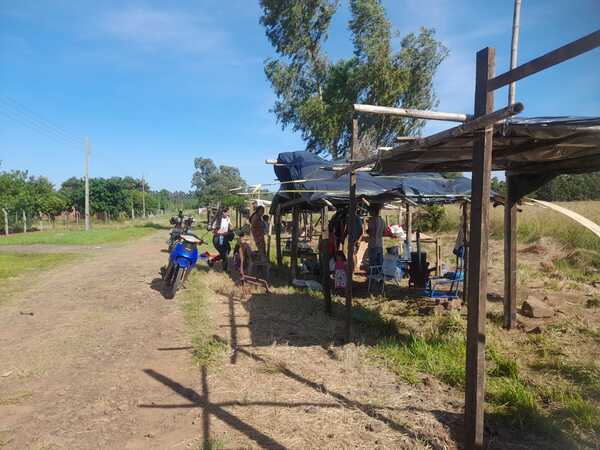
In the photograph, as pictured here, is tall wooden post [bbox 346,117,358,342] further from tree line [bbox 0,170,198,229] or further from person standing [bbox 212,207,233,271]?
tree line [bbox 0,170,198,229]

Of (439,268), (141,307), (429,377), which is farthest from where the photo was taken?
(439,268)

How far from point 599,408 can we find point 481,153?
2.29 metres

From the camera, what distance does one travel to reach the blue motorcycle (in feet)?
24.7

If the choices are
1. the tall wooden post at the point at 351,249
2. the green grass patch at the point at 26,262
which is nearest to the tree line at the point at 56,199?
the green grass patch at the point at 26,262

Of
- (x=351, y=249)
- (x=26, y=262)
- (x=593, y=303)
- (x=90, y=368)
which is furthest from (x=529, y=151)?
(x=26, y=262)


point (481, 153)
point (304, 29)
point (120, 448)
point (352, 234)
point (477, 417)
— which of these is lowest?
point (120, 448)

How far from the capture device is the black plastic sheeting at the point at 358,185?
7.84 m

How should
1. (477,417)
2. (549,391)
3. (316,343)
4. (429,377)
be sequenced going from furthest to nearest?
1. (316,343)
2. (429,377)
3. (549,391)
4. (477,417)

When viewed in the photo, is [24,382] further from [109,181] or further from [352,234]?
[109,181]

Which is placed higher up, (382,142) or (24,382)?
(382,142)

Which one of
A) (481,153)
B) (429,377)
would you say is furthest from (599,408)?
(481,153)

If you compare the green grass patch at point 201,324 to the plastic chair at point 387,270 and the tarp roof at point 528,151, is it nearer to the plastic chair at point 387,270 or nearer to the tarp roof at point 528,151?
the tarp roof at point 528,151

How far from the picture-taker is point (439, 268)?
9.58 metres

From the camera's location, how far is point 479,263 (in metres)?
2.82
